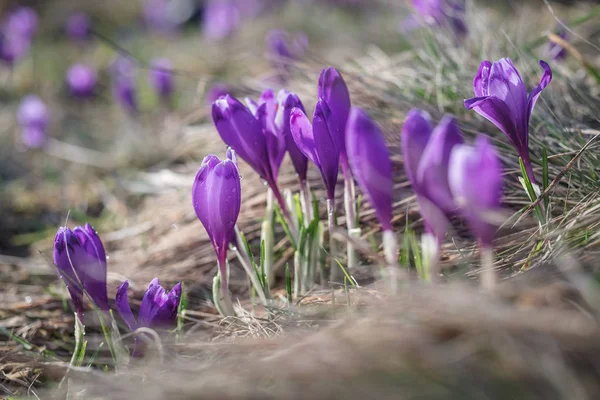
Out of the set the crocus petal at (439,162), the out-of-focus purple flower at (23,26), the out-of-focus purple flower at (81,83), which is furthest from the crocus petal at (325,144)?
the out-of-focus purple flower at (23,26)

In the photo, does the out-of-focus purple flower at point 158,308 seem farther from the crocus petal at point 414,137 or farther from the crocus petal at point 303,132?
the crocus petal at point 414,137

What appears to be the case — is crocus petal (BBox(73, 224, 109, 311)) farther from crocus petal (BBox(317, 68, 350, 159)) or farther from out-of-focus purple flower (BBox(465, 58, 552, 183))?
out-of-focus purple flower (BBox(465, 58, 552, 183))

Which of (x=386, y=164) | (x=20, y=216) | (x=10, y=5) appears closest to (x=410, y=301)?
(x=386, y=164)

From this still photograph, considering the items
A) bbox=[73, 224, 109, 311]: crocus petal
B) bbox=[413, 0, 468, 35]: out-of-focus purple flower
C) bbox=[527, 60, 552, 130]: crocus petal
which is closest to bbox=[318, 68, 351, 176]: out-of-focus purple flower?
bbox=[527, 60, 552, 130]: crocus petal

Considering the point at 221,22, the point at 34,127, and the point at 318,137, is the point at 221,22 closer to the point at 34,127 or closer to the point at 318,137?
the point at 34,127

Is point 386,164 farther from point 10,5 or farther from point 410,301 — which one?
point 10,5
